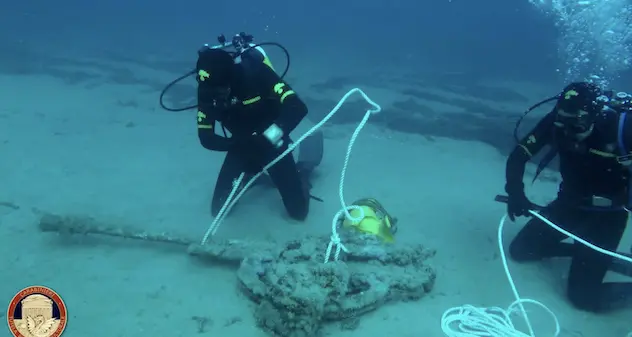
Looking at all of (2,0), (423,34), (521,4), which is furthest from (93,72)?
(521,4)

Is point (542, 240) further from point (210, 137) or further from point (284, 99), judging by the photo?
point (210, 137)

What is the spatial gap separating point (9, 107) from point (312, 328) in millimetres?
8808

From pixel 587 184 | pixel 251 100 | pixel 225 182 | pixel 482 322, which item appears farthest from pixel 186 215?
pixel 587 184

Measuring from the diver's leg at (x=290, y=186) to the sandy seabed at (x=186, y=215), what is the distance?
18cm

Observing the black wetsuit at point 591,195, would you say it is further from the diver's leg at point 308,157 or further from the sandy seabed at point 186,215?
the diver's leg at point 308,157

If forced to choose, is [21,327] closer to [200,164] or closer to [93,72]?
[200,164]

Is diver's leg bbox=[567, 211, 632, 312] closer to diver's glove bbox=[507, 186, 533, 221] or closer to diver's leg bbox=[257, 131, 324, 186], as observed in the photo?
diver's glove bbox=[507, 186, 533, 221]

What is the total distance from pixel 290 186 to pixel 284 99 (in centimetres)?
114

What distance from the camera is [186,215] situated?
539 centimetres

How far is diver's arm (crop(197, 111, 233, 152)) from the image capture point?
14.8ft

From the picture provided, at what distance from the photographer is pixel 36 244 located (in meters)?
4.39

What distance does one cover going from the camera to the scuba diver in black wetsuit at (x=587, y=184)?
3795 mm

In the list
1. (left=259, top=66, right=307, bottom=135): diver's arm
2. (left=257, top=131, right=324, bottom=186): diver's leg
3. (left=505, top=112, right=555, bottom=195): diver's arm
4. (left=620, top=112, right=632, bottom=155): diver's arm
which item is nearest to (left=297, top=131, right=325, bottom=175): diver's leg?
(left=257, top=131, right=324, bottom=186): diver's leg

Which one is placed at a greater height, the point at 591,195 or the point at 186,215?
the point at 591,195
